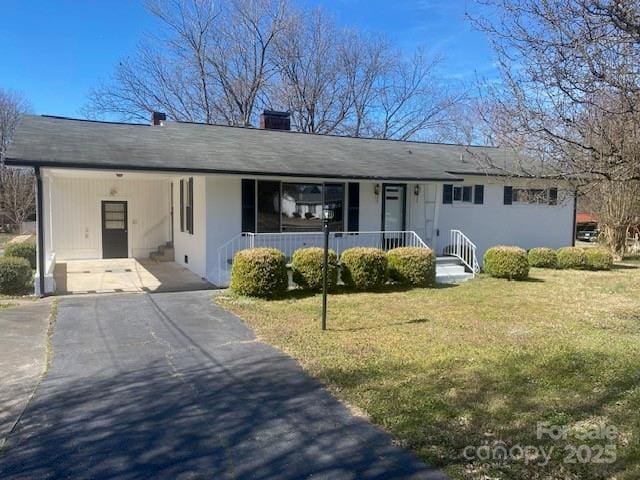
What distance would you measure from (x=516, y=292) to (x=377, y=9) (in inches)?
474

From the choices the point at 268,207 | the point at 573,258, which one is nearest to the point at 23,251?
the point at 268,207

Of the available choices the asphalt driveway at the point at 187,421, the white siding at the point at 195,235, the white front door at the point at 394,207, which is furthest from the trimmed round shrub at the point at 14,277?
the white front door at the point at 394,207

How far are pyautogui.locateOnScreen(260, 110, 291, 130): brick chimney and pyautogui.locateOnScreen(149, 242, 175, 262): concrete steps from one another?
558cm

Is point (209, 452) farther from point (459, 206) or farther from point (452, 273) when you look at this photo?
point (459, 206)

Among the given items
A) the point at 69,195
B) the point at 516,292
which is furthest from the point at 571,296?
the point at 69,195

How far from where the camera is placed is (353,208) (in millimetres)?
12609

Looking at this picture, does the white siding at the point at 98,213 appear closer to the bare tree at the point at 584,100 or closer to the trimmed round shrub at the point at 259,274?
the trimmed round shrub at the point at 259,274

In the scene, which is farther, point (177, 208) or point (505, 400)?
point (177, 208)

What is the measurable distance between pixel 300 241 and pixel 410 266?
2.81 metres

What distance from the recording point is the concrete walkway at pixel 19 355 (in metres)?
4.09

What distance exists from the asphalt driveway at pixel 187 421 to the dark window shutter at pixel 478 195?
1071cm

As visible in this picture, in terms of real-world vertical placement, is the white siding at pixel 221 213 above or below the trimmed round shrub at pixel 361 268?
above

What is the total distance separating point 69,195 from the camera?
14922mm

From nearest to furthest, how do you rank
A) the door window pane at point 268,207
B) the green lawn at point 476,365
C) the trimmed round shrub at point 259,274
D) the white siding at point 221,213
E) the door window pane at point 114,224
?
1. the green lawn at point 476,365
2. the trimmed round shrub at point 259,274
3. the white siding at point 221,213
4. the door window pane at point 268,207
5. the door window pane at point 114,224
